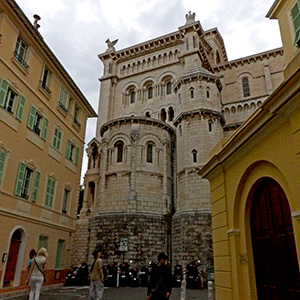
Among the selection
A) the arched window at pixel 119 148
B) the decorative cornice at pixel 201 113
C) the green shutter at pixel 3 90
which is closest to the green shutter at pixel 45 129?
the green shutter at pixel 3 90

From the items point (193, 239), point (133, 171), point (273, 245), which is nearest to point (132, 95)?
point (133, 171)

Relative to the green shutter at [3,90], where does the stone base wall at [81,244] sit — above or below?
below

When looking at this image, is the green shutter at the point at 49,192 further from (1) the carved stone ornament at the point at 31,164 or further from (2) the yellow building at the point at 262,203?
(2) the yellow building at the point at 262,203

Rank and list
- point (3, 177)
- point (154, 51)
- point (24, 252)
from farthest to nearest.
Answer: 1. point (154, 51)
2. point (24, 252)
3. point (3, 177)

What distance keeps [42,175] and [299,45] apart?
13.8m

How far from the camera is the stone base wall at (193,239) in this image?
21031 millimetres

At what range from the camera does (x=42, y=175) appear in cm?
1623

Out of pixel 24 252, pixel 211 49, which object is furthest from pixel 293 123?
pixel 211 49

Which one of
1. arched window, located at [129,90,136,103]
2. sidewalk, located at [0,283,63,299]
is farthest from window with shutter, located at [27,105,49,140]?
arched window, located at [129,90,136,103]

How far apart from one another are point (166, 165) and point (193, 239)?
7402 millimetres

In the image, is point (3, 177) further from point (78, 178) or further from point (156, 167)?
point (156, 167)

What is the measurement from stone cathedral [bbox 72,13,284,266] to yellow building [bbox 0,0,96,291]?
5.28 meters

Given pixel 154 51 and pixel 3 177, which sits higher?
pixel 154 51

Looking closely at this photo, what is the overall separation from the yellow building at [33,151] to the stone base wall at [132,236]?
497 centimetres
